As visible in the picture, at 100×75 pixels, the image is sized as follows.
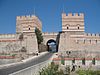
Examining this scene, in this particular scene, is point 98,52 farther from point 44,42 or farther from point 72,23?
point 44,42

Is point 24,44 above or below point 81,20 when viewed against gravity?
below

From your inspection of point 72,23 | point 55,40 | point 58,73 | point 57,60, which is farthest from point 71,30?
point 58,73

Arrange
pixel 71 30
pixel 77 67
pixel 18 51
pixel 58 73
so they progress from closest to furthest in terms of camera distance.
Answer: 1. pixel 58 73
2. pixel 77 67
3. pixel 18 51
4. pixel 71 30

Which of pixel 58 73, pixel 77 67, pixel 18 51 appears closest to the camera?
pixel 58 73

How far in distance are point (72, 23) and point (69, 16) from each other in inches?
50.1

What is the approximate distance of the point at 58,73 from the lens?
14094 mm

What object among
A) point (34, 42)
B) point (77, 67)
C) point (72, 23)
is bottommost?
point (77, 67)

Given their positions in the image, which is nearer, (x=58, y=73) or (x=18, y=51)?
(x=58, y=73)

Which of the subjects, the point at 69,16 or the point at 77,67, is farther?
the point at 69,16

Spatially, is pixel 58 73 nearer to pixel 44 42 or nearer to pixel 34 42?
pixel 34 42

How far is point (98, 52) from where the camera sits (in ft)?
94.6

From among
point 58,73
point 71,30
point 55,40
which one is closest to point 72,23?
point 71,30

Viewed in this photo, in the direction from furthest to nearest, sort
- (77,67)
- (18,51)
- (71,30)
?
(71,30) → (18,51) → (77,67)

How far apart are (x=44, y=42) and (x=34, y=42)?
7.35 m
